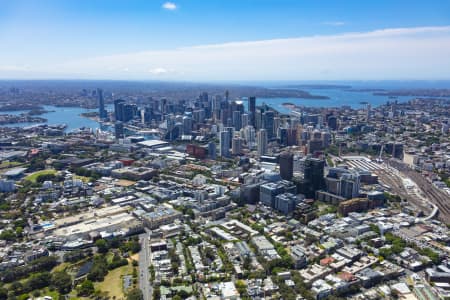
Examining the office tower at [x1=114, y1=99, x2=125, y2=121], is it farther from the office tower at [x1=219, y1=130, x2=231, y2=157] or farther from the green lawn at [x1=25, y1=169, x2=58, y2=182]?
the office tower at [x1=219, y1=130, x2=231, y2=157]

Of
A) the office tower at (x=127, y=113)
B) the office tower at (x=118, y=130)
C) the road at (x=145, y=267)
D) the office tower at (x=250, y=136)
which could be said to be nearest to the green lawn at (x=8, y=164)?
the office tower at (x=118, y=130)

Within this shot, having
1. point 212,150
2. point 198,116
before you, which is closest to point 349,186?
point 212,150

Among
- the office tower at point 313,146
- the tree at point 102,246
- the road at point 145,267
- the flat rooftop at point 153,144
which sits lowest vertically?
the road at point 145,267

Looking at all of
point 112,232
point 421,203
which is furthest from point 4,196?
point 421,203

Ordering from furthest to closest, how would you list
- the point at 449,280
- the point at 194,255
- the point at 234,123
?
1. the point at 234,123
2. the point at 194,255
3. the point at 449,280

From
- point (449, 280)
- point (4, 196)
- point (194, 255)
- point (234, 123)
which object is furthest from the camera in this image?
point (234, 123)

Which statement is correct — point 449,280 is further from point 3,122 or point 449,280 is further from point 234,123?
point 3,122

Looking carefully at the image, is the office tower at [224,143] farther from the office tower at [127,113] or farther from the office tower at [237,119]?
A: the office tower at [127,113]

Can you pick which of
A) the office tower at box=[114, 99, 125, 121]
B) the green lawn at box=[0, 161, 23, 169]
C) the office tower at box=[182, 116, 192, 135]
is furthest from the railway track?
the office tower at box=[114, 99, 125, 121]
